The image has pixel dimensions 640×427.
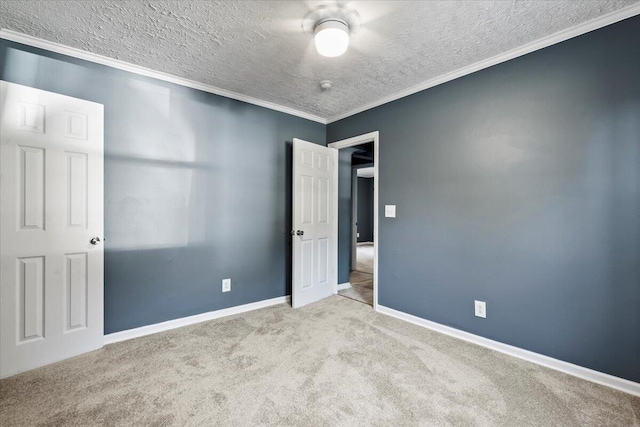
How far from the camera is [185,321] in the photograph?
275 cm

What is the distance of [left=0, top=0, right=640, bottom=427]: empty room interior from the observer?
1.74 m

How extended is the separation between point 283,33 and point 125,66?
154 centimetres

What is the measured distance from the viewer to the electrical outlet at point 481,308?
2.38m

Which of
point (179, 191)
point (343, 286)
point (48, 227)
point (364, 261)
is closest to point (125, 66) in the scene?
point (179, 191)

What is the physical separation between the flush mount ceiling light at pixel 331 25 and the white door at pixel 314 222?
1.46 m

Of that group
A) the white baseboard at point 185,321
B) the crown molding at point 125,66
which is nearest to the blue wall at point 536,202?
the white baseboard at point 185,321

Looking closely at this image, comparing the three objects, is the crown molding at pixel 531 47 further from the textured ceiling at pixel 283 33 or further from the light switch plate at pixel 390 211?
the light switch plate at pixel 390 211

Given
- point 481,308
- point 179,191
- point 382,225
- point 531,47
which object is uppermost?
point 531,47

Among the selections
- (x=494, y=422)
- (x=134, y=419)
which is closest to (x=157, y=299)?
(x=134, y=419)

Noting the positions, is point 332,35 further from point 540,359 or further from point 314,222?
point 540,359

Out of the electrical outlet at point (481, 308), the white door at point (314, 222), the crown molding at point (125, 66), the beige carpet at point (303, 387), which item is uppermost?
the crown molding at point (125, 66)

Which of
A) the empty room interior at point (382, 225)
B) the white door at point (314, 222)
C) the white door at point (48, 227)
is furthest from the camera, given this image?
the white door at point (314, 222)

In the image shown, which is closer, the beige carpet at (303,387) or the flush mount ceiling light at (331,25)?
the beige carpet at (303,387)

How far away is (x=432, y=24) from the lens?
1.90 metres
